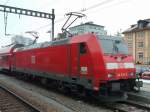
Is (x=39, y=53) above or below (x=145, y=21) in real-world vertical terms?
below

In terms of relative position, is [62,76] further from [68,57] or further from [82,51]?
[82,51]

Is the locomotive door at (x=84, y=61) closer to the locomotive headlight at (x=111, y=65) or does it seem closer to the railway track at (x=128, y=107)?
the locomotive headlight at (x=111, y=65)

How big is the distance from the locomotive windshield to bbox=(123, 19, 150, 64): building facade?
46.3 metres

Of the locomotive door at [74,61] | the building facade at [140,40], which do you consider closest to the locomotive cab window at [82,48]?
the locomotive door at [74,61]

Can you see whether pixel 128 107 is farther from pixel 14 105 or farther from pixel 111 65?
pixel 14 105

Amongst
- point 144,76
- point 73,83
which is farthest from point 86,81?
point 144,76

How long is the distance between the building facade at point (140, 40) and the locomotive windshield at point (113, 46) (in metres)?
46.3

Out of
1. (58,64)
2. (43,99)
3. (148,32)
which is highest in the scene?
(148,32)

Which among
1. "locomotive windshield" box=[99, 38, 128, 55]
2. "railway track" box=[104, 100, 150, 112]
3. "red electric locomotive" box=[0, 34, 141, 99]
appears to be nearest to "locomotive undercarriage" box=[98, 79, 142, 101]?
"red electric locomotive" box=[0, 34, 141, 99]

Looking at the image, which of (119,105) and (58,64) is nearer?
(119,105)

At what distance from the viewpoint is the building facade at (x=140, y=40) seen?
58100mm

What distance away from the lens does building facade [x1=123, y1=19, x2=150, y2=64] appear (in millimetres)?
58100

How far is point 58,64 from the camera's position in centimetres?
1398

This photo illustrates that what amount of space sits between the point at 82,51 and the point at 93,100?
249 centimetres
